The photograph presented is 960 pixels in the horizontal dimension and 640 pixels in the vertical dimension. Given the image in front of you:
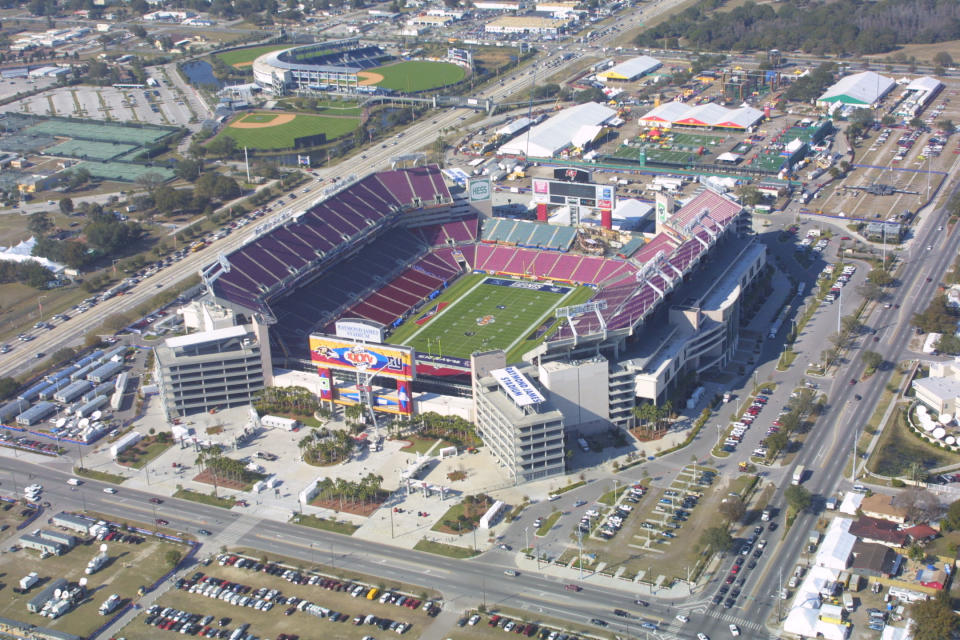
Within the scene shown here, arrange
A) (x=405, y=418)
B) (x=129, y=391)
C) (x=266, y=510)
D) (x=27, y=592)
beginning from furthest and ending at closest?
1. (x=129, y=391)
2. (x=405, y=418)
3. (x=266, y=510)
4. (x=27, y=592)

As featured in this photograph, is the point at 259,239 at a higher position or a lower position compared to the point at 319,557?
higher

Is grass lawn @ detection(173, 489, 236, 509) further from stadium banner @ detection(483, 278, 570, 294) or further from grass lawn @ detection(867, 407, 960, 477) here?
grass lawn @ detection(867, 407, 960, 477)

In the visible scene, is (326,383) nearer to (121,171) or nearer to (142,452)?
(142,452)

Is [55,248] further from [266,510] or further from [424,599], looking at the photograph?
[424,599]

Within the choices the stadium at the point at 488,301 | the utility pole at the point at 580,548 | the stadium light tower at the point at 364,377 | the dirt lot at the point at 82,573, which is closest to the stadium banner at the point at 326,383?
the stadium at the point at 488,301

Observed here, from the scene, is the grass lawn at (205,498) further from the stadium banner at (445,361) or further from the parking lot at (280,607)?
the stadium banner at (445,361)

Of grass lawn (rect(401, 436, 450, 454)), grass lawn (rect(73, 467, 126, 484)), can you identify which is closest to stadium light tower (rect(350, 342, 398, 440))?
grass lawn (rect(401, 436, 450, 454))

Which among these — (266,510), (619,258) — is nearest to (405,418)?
(266,510)
